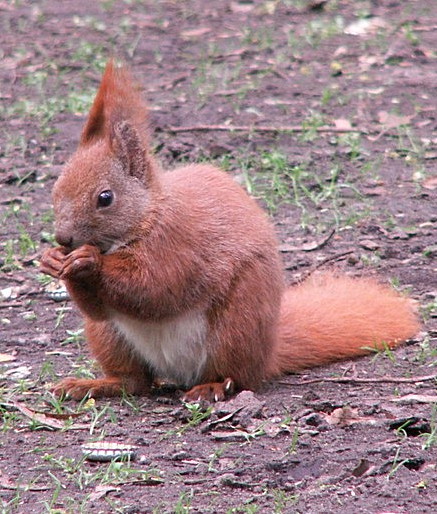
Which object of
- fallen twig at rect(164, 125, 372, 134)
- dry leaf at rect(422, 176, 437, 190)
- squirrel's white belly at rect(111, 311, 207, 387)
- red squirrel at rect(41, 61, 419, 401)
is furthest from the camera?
fallen twig at rect(164, 125, 372, 134)

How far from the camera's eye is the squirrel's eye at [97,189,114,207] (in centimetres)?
390

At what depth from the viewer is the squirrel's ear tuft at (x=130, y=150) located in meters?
4.00

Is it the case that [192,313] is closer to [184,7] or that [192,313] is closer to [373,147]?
[373,147]

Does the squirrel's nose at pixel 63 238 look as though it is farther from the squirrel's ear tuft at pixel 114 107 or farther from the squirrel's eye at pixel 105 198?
the squirrel's ear tuft at pixel 114 107

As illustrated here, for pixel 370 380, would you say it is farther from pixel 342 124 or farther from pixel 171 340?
pixel 342 124

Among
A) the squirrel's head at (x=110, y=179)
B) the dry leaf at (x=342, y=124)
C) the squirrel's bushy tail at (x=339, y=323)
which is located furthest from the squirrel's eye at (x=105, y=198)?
the dry leaf at (x=342, y=124)

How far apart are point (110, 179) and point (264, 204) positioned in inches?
89.4

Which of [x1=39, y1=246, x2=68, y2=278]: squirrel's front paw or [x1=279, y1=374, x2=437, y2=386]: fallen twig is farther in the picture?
[x1=279, y1=374, x2=437, y2=386]: fallen twig

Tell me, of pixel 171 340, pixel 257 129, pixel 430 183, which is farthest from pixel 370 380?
pixel 257 129

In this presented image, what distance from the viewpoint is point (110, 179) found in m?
3.95

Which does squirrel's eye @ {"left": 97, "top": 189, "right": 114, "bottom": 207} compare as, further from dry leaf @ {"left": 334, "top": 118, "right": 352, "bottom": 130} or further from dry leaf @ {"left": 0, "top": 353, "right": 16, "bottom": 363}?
dry leaf @ {"left": 334, "top": 118, "right": 352, "bottom": 130}

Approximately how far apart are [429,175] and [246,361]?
8.07 ft

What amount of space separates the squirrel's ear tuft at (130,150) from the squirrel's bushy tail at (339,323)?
3.04 ft

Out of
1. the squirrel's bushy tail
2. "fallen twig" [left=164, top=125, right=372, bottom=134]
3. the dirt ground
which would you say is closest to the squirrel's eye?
the dirt ground
